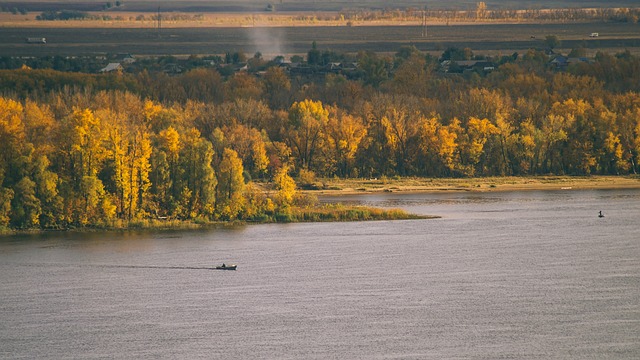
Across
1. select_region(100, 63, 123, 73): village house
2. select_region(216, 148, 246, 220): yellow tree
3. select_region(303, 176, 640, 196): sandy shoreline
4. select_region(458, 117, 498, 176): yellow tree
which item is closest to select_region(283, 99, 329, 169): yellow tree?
select_region(303, 176, 640, 196): sandy shoreline

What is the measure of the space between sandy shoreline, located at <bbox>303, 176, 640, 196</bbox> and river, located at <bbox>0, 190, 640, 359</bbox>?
51.1 feet

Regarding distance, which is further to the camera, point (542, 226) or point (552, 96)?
point (552, 96)

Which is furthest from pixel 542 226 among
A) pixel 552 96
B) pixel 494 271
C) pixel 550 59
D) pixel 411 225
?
pixel 550 59

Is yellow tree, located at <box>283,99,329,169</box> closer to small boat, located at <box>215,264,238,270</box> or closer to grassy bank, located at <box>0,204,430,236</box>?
grassy bank, located at <box>0,204,430,236</box>

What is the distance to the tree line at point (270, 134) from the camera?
72.1 metres

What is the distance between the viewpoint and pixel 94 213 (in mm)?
71125

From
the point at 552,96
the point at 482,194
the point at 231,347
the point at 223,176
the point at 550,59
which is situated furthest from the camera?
the point at 550,59

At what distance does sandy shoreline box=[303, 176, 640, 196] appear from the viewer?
89.3 m

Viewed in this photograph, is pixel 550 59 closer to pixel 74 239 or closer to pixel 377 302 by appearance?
pixel 74 239

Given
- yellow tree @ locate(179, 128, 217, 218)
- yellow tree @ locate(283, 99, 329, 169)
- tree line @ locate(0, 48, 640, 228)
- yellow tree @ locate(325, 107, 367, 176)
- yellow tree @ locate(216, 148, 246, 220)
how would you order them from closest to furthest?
tree line @ locate(0, 48, 640, 228), yellow tree @ locate(179, 128, 217, 218), yellow tree @ locate(216, 148, 246, 220), yellow tree @ locate(325, 107, 367, 176), yellow tree @ locate(283, 99, 329, 169)

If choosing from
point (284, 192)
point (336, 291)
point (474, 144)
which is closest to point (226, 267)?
point (336, 291)

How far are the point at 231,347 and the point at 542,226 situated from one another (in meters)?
28.5

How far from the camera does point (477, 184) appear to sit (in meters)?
91.8

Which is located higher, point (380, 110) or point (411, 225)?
point (380, 110)
